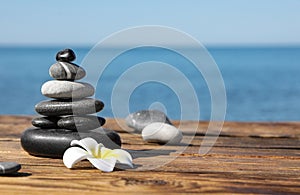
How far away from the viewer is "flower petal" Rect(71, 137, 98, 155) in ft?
6.94

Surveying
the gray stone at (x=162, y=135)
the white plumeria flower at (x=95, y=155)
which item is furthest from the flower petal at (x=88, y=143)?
the gray stone at (x=162, y=135)

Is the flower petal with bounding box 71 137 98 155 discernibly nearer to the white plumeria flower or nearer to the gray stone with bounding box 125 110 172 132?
the white plumeria flower

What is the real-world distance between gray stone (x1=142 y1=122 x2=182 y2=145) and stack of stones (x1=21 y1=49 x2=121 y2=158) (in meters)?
0.38

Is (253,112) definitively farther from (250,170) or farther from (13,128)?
(250,170)

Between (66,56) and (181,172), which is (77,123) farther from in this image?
(181,172)

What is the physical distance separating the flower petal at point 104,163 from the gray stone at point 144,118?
3.15 ft

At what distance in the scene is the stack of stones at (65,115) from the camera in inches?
89.0

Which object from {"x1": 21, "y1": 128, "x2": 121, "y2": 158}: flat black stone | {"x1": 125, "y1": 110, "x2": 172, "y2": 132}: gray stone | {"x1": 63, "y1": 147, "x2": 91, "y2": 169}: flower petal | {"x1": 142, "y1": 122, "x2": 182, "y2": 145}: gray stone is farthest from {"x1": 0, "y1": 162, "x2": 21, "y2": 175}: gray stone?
{"x1": 125, "y1": 110, "x2": 172, "y2": 132}: gray stone

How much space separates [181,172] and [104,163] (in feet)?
1.01

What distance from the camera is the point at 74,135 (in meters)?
2.26

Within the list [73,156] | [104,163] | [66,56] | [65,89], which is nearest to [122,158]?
[104,163]

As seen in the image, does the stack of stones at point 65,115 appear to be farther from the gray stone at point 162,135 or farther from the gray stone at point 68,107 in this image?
the gray stone at point 162,135

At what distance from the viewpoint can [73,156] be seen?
6.70 ft

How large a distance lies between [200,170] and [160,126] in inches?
29.0
